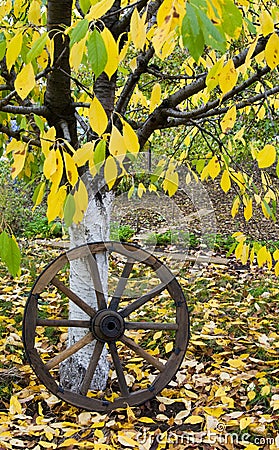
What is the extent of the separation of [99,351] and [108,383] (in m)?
0.39

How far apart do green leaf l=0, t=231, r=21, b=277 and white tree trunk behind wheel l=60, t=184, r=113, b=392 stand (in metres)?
1.04

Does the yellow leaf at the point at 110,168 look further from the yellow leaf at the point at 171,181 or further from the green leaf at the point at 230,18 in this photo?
the yellow leaf at the point at 171,181

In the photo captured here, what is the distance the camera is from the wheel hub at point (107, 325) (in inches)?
92.5

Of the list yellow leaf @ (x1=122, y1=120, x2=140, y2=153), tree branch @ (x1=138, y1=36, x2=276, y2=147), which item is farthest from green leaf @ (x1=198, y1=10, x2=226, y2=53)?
tree branch @ (x1=138, y1=36, x2=276, y2=147)

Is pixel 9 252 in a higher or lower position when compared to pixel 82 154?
lower

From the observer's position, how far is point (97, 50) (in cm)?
104

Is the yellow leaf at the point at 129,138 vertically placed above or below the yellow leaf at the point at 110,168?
below

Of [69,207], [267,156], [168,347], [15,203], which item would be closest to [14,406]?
[168,347]

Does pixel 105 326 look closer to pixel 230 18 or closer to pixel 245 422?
→ pixel 245 422

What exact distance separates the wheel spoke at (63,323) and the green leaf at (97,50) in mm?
1502

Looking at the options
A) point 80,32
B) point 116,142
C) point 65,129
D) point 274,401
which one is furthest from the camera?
point 274,401

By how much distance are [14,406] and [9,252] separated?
130 centimetres

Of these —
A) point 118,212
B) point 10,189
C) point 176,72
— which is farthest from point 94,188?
point 10,189

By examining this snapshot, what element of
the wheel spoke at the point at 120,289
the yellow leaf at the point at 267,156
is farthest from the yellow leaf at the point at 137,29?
the wheel spoke at the point at 120,289
